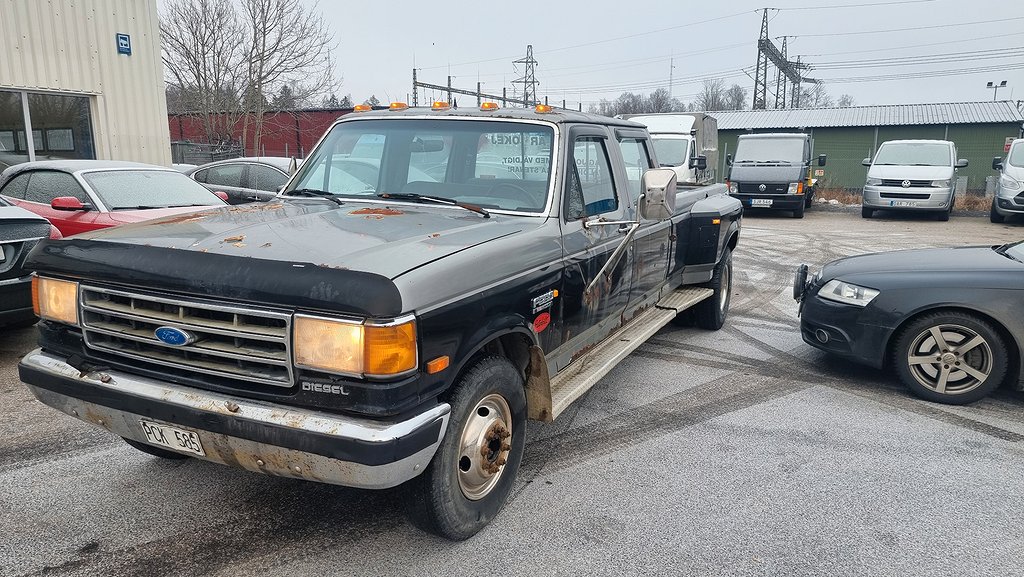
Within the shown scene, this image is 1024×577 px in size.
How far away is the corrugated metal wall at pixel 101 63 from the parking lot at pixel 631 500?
27.7 ft

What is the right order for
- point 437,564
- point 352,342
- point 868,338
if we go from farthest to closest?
1. point 868,338
2. point 437,564
3. point 352,342

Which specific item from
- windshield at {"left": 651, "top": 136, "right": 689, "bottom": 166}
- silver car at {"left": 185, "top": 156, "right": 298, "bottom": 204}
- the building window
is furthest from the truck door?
windshield at {"left": 651, "top": 136, "right": 689, "bottom": 166}

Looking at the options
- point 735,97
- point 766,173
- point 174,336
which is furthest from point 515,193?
point 735,97

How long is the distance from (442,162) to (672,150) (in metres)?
13.0

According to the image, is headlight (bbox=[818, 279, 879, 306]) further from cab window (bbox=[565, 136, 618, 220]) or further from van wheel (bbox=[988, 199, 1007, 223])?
van wheel (bbox=[988, 199, 1007, 223])

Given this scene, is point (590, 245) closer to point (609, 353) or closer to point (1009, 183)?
point (609, 353)

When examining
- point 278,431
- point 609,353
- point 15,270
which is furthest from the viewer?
point 15,270

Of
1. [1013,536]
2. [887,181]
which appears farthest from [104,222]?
[887,181]

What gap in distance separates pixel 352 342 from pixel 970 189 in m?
33.0

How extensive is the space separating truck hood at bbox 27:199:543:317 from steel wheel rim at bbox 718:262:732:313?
393cm

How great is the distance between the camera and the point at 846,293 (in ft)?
18.1

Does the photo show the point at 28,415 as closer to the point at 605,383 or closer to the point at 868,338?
the point at 605,383

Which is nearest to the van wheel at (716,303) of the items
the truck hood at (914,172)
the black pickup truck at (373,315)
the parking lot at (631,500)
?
the parking lot at (631,500)

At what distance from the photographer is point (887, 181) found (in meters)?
18.5
